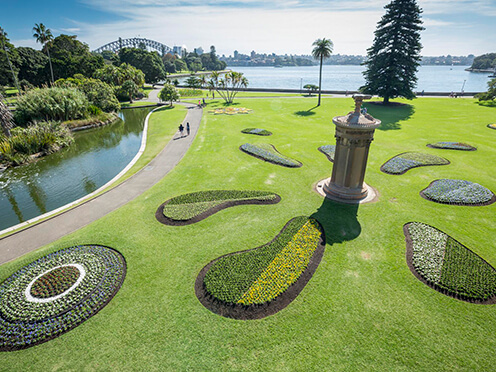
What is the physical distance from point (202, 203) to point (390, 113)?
4310 cm

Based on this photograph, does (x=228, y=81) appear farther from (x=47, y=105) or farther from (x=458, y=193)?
(x=458, y=193)

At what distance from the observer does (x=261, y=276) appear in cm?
1091

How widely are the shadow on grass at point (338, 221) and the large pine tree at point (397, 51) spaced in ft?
146

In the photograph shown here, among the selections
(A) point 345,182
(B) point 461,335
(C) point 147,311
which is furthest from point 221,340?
(A) point 345,182

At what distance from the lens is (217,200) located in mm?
17312

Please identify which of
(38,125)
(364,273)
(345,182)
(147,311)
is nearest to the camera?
(147,311)

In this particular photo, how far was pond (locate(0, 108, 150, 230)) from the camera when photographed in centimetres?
1819

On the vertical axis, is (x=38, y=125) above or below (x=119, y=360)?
above

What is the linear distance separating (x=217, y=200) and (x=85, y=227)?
8400 millimetres

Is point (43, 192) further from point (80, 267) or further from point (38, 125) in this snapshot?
point (38, 125)

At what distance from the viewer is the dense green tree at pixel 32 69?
71.9 metres

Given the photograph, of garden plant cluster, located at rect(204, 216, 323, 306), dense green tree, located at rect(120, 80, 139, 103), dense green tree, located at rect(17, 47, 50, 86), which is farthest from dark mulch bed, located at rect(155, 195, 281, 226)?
dense green tree, located at rect(17, 47, 50, 86)

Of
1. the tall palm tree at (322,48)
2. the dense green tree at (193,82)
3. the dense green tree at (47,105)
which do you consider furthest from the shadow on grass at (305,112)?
the dense green tree at (193,82)

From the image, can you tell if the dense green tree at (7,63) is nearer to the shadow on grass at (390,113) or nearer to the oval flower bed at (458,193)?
the shadow on grass at (390,113)
